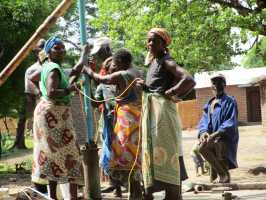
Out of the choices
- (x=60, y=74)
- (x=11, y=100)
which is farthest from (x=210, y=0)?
(x=60, y=74)

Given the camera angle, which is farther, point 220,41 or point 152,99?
point 220,41

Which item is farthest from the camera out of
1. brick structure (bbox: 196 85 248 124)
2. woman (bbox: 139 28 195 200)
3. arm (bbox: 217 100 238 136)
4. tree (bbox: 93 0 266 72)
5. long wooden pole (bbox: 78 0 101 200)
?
brick structure (bbox: 196 85 248 124)

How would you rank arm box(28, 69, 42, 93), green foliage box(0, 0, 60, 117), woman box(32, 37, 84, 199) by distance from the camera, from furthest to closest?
1. green foliage box(0, 0, 60, 117)
2. arm box(28, 69, 42, 93)
3. woman box(32, 37, 84, 199)

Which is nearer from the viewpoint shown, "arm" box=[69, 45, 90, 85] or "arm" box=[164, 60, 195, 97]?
"arm" box=[164, 60, 195, 97]

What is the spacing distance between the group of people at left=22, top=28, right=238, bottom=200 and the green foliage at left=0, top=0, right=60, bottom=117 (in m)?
5.03

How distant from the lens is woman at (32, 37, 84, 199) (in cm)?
555

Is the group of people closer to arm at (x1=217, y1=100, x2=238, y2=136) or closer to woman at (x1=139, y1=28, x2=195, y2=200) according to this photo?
woman at (x1=139, y1=28, x2=195, y2=200)

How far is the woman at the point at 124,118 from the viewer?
Result: 5918mm

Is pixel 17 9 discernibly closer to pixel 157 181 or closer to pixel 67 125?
pixel 67 125

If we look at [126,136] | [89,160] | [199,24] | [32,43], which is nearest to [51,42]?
[126,136]

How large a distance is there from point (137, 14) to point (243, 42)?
2.76m

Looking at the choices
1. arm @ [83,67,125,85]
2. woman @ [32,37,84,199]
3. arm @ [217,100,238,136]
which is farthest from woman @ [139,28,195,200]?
arm @ [217,100,238,136]

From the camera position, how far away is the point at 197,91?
37.4m

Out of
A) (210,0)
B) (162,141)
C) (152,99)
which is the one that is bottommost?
(162,141)
